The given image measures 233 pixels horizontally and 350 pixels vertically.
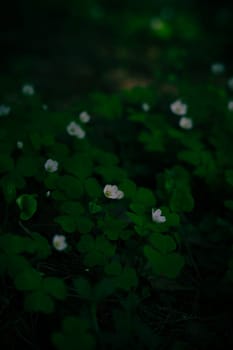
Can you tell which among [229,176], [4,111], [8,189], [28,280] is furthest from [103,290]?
[4,111]

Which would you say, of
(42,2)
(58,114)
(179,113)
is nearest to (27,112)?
(58,114)

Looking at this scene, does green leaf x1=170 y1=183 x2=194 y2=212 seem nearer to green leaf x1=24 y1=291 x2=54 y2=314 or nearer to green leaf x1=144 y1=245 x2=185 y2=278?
green leaf x1=144 y1=245 x2=185 y2=278

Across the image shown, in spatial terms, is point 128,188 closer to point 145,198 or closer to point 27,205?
point 145,198

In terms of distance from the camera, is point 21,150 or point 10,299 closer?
point 10,299

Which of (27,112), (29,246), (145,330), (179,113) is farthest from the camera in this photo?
(179,113)

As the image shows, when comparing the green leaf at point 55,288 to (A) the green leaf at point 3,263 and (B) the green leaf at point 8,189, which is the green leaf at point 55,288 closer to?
(A) the green leaf at point 3,263

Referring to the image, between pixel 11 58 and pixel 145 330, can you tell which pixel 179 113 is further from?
pixel 11 58
